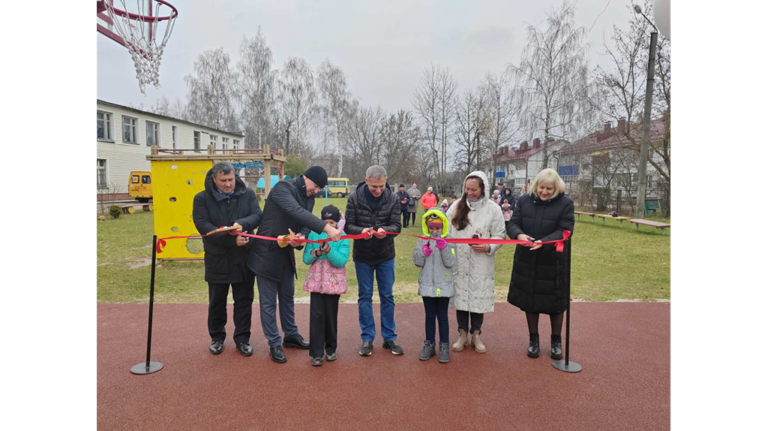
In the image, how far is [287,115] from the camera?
37.8m

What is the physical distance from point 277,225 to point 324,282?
76 cm

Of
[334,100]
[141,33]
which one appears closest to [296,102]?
[334,100]

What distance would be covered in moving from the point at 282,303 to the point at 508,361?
2.41 m

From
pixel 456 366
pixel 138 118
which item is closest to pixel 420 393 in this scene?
pixel 456 366

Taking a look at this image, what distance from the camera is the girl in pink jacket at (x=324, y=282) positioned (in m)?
3.90

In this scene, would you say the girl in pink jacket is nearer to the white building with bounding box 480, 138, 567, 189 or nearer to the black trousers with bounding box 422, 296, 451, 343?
the black trousers with bounding box 422, 296, 451, 343

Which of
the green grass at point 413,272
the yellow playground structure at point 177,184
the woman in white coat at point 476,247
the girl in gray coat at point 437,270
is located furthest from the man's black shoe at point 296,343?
the yellow playground structure at point 177,184

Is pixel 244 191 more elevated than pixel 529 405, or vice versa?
pixel 244 191

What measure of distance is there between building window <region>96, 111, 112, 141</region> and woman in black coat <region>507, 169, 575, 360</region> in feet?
93.9

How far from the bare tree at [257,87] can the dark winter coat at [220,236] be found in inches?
1267


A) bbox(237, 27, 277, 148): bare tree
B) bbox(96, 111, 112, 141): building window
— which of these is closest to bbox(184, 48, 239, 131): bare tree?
bbox(237, 27, 277, 148): bare tree

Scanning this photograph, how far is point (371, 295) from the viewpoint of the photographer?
420 cm
